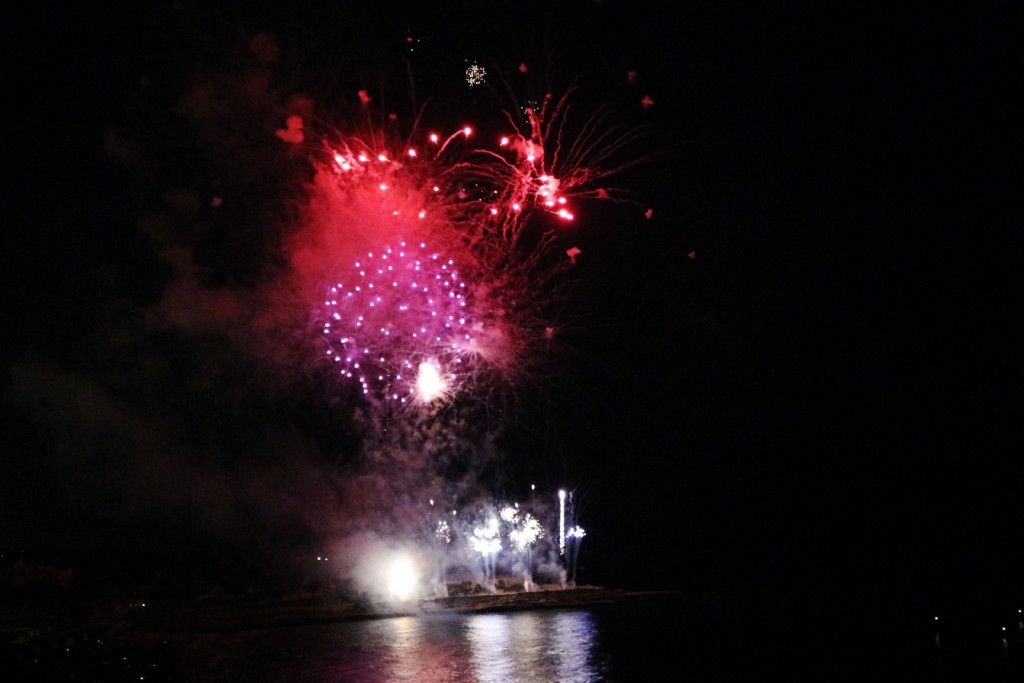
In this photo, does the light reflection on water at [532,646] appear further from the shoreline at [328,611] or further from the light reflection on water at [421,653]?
the shoreline at [328,611]

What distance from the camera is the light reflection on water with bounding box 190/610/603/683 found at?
30.2 feet

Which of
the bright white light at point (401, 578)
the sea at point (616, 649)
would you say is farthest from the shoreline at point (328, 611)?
the bright white light at point (401, 578)

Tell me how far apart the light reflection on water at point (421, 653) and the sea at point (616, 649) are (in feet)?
0.06

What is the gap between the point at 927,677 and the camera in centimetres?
919

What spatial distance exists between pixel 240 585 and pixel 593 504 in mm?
15776

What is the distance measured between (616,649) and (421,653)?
9.00 ft

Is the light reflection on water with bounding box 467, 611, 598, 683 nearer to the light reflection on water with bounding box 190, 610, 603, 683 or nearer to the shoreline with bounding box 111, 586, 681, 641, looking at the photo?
the light reflection on water with bounding box 190, 610, 603, 683

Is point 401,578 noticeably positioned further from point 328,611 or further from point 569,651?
point 569,651

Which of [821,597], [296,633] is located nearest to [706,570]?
[821,597]

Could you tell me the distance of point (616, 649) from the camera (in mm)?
10961

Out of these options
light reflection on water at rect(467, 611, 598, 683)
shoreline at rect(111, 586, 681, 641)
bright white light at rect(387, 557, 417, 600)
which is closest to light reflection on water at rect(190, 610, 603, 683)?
light reflection on water at rect(467, 611, 598, 683)

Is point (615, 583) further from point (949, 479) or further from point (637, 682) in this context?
point (637, 682)

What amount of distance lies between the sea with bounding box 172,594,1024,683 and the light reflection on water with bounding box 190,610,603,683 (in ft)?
0.06

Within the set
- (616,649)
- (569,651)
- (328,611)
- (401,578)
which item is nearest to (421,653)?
(569,651)
